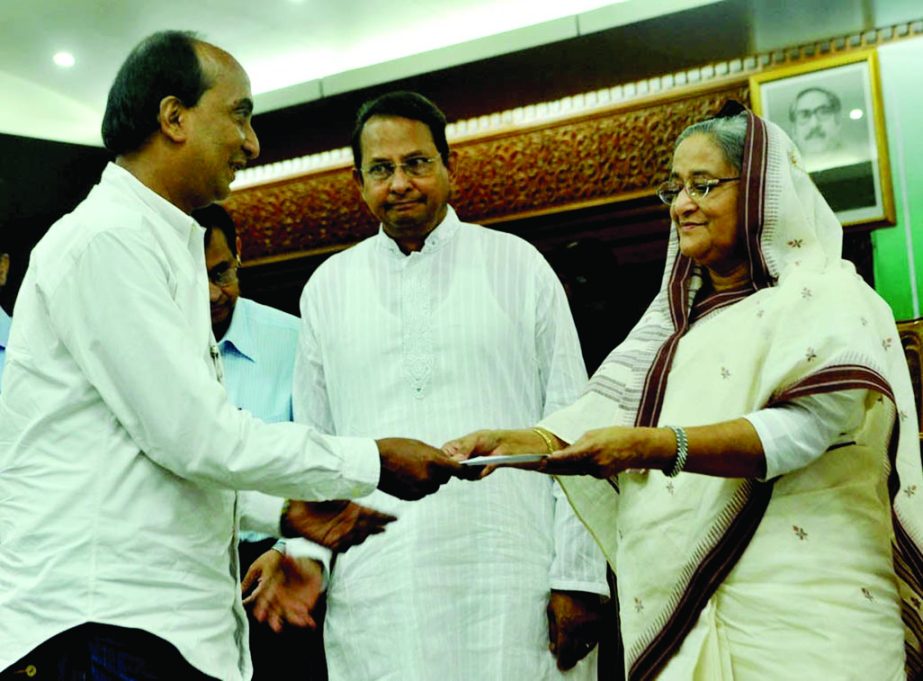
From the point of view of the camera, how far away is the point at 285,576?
2.53m

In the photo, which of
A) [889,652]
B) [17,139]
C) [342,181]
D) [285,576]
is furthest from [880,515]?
[17,139]

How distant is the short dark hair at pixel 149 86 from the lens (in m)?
1.99

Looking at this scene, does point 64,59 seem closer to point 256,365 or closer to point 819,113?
point 256,365

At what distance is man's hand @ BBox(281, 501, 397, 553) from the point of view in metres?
2.18

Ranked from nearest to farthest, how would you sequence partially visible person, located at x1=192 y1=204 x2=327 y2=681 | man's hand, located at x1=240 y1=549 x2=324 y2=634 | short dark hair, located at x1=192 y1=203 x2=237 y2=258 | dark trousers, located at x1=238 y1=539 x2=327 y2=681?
man's hand, located at x1=240 y1=549 x2=324 y2=634 → partially visible person, located at x1=192 y1=204 x2=327 y2=681 → dark trousers, located at x1=238 y1=539 x2=327 y2=681 → short dark hair, located at x1=192 y1=203 x2=237 y2=258

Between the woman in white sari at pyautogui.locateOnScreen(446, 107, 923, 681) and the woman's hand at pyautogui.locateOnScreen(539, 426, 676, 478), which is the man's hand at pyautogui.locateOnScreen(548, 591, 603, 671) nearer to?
the woman in white sari at pyautogui.locateOnScreen(446, 107, 923, 681)

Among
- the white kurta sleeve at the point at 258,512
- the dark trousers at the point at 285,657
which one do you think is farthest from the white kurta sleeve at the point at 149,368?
the dark trousers at the point at 285,657

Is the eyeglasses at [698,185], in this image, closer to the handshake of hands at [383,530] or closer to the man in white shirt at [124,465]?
the handshake of hands at [383,530]

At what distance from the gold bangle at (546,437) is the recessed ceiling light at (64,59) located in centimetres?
359

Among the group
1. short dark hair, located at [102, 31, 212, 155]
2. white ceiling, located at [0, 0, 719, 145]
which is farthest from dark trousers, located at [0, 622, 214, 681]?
white ceiling, located at [0, 0, 719, 145]

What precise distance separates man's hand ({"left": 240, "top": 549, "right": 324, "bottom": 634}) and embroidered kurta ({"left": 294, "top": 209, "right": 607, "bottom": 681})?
7 cm

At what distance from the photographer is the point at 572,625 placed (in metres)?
2.46

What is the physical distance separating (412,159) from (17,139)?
3.51m

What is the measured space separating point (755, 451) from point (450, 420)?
0.81m
